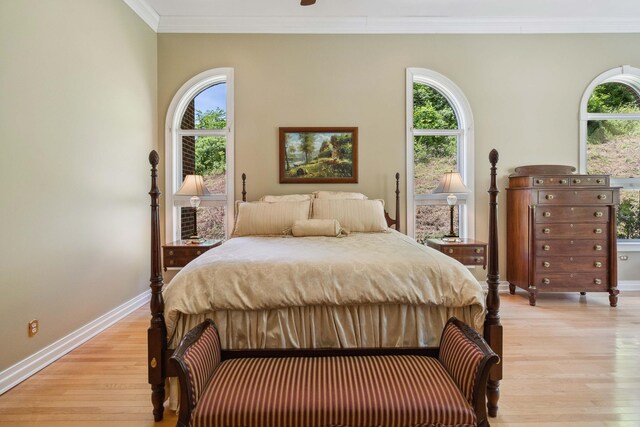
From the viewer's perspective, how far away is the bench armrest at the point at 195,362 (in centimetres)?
136

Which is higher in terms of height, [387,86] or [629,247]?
[387,86]

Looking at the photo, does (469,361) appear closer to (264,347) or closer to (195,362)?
(264,347)

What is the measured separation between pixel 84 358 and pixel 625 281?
18.7 ft

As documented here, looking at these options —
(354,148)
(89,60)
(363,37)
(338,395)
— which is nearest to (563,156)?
(354,148)

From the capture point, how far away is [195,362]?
144 centimetres

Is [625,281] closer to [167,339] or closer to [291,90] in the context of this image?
[291,90]

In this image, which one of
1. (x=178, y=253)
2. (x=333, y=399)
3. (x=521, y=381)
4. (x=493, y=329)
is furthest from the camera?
(x=178, y=253)

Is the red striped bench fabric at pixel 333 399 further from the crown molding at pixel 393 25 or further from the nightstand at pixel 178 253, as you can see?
the crown molding at pixel 393 25

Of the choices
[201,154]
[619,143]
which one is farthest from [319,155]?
[619,143]

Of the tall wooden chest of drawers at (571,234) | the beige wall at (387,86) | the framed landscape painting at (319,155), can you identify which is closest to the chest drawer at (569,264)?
the tall wooden chest of drawers at (571,234)

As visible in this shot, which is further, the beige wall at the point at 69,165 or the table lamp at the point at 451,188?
the table lamp at the point at 451,188

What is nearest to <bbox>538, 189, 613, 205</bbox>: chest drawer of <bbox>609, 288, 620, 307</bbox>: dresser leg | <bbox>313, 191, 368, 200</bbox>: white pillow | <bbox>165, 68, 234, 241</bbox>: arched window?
<bbox>609, 288, 620, 307</bbox>: dresser leg

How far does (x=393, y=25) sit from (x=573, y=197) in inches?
110

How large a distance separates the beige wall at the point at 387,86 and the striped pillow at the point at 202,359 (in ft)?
8.57
